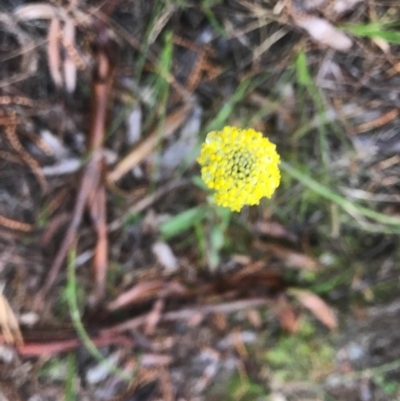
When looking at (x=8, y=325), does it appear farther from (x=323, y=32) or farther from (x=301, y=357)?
(x=323, y=32)

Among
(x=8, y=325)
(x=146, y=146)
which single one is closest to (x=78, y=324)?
(x=8, y=325)

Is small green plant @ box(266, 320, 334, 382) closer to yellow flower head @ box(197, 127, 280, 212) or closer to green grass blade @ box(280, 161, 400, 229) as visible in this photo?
green grass blade @ box(280, 161, 400, 229)

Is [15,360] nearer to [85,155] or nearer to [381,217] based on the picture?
[85,155]

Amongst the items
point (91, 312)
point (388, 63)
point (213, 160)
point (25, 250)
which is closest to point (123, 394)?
point (91, 312)

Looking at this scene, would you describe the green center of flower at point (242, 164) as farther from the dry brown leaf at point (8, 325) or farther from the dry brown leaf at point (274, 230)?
the dry brown leaf at point (8, 325)

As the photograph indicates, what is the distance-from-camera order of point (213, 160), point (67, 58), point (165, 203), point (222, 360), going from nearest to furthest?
point (213, 160), point (67, 58), point (165, 203), point (222, 360)

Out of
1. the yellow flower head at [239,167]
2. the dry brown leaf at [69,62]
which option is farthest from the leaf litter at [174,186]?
the yellow flower head at [239,167]
